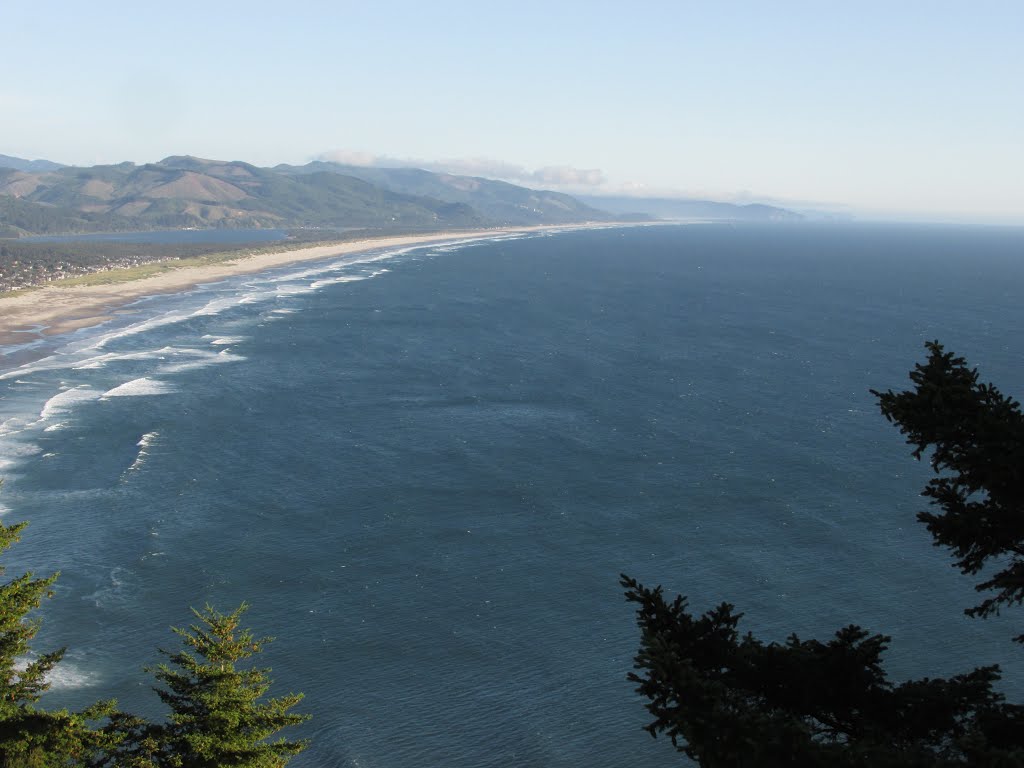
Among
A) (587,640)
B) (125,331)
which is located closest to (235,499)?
(587,640)

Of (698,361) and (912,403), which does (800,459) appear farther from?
(912,403)

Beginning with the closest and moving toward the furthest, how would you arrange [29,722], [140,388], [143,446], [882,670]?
[882,670], [29,722], [143,446], [140,388]

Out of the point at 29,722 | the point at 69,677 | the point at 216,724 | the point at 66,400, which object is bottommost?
the point at 69,677

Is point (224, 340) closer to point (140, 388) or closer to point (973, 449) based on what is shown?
point (140, 388)

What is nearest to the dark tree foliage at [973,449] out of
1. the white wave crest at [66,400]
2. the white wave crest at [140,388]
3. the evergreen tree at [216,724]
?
the evergreen tree at [216,724]

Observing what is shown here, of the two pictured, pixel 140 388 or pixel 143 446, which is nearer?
pixel 143 446

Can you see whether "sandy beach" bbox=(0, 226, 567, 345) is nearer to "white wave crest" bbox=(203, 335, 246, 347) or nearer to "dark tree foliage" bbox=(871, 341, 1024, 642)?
"white wave crest" bbox=(203, 335, 246, 347)

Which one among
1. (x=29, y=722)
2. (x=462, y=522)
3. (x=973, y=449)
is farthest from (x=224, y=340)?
(x=973, y=449)

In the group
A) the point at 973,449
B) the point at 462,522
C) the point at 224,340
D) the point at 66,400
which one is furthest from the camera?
the point at 224,340
